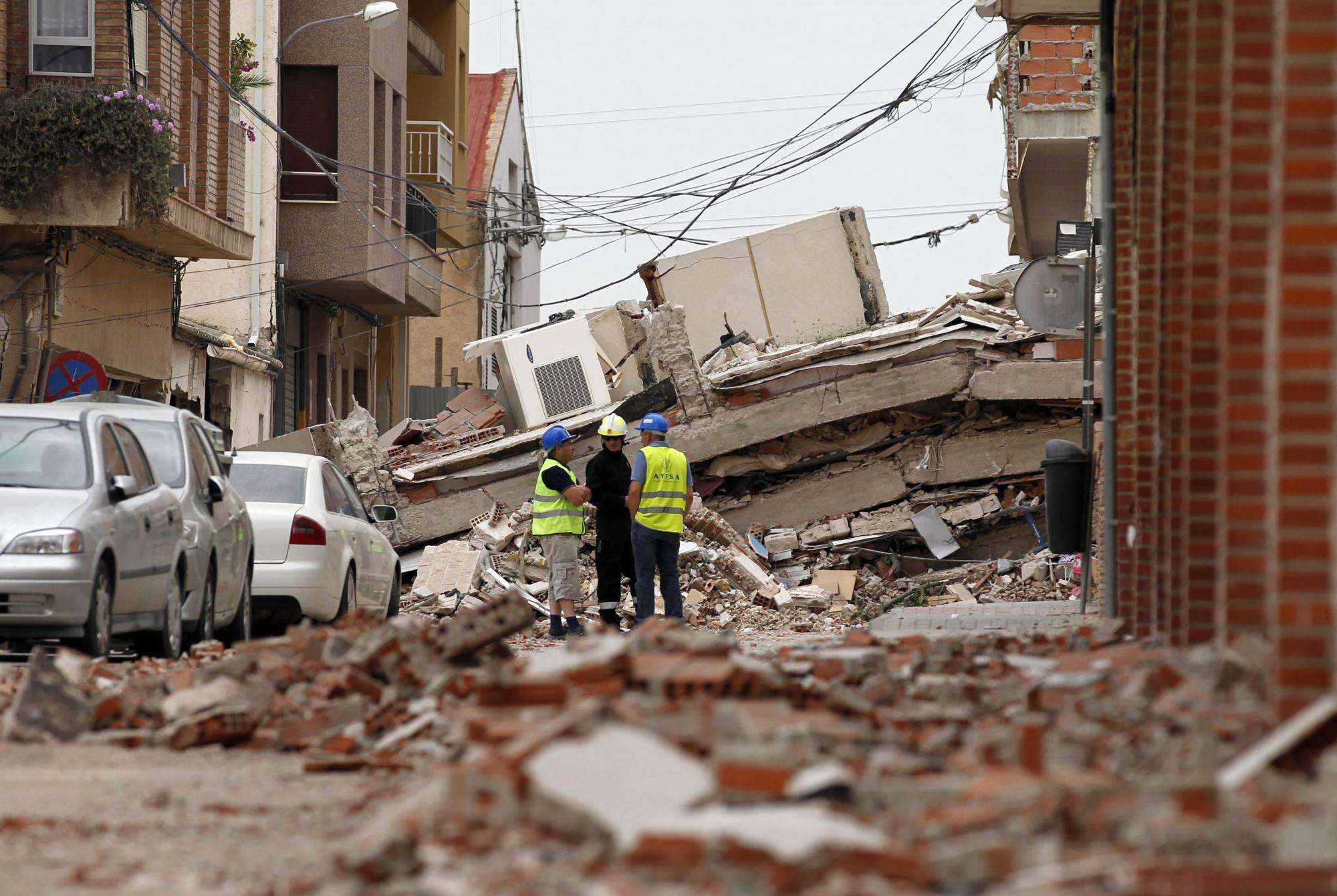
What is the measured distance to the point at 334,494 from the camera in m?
15.6

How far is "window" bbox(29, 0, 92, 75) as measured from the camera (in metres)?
20.4

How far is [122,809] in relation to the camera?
5883mm

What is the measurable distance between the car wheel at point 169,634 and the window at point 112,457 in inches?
28.2

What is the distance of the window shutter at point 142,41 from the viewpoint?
2164 cm

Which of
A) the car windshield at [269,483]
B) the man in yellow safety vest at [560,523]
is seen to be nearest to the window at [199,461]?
the car windshield at [269,483]

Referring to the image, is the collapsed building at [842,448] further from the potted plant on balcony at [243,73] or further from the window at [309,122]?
the window at [309,122]

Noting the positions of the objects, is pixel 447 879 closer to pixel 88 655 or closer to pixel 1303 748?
pixel 1303 748

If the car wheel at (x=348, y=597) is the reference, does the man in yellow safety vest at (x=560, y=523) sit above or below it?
above

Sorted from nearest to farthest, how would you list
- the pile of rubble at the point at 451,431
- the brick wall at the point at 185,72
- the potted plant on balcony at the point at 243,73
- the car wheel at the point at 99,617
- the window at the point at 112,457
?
the car wheel at the point at 99,617, the window at the point at 112,457, the brick wall at the point at 185,72, the pile of rubble at the point at 451,431, the potted plant on balcony at the point at 243,73

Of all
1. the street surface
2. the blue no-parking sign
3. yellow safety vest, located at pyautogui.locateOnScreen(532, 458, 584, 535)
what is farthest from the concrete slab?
the blue no-parking sign

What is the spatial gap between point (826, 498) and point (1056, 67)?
5.52 meters

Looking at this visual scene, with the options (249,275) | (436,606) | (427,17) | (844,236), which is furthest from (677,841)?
(427,17)

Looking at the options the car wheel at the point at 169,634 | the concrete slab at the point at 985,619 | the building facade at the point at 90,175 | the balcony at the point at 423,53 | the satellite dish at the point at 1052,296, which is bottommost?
→ the concrete slab at the point at 985,619

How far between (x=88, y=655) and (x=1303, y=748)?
7.61 meters
